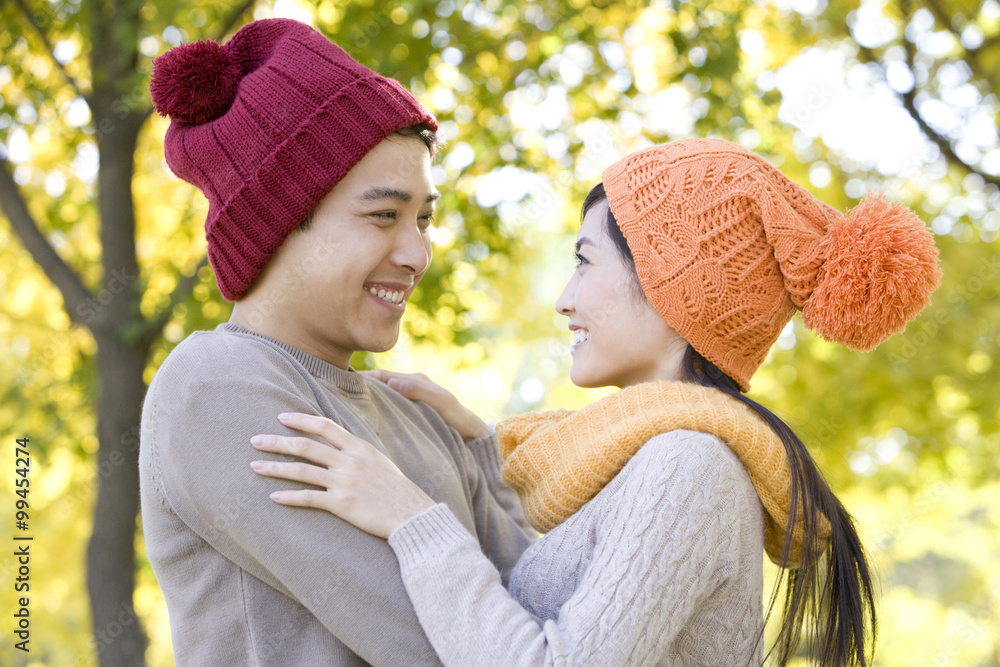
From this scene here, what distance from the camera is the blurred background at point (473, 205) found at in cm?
452

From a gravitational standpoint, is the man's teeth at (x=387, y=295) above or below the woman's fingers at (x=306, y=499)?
above

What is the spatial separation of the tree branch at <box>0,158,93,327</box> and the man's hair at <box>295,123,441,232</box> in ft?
10.4

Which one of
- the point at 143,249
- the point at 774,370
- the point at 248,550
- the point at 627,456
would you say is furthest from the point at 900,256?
the point at 143,249

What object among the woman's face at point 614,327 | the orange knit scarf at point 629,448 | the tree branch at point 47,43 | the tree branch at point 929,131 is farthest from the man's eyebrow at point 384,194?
the tree branch at point 929,131

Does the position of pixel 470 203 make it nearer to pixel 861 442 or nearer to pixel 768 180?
pixel 768 180

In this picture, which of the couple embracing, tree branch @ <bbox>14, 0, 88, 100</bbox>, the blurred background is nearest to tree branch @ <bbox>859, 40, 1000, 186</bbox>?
the blurred background

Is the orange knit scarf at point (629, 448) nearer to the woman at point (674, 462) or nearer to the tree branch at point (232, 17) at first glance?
the woman at point (674, 462)

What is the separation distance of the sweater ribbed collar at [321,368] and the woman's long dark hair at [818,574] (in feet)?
2.53

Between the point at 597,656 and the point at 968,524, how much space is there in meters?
10.0

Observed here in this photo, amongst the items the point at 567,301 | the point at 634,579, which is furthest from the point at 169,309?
the point at 634,579

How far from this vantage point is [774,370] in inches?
255

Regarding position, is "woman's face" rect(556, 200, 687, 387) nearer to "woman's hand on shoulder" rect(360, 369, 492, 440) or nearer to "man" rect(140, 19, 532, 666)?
"man" rect(140, 19, 532, 666)

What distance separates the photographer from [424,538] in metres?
1.68

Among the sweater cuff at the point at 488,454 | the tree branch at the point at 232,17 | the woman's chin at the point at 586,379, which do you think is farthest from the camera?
the tree branch at the point at 232,17
